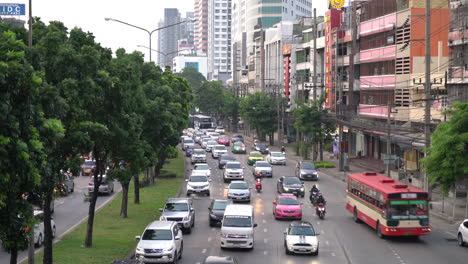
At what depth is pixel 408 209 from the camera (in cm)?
3350

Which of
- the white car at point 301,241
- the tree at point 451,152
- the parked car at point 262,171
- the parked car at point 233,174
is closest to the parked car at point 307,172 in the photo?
the parked car at point 262,171

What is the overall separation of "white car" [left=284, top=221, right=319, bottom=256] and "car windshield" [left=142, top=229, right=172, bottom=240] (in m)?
5.51

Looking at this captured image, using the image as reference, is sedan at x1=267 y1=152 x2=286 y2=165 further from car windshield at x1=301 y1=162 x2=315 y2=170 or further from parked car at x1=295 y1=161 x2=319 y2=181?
parked car at x1=295 y1=161 x2=319 y2=181

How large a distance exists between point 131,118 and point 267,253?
335 inches

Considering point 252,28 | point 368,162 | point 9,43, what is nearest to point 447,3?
point 368,162

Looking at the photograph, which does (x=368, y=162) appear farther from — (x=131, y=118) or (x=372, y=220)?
(x=131, y=118)

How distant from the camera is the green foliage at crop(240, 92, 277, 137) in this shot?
108m

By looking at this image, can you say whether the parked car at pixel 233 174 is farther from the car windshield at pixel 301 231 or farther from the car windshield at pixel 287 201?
the car windshield at pixel 301 231

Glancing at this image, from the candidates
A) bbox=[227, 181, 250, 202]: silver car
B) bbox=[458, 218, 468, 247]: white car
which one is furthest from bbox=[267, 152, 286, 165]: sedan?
bbox=[458, 218, 468, 247]: white car

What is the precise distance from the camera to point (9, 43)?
15.9 metres

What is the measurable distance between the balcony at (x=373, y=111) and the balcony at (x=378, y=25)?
7.99 metres

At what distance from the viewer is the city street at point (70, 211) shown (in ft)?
113

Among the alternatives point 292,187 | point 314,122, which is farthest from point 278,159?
point 292,187

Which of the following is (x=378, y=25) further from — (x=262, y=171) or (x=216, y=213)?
(x=216, y=213)
